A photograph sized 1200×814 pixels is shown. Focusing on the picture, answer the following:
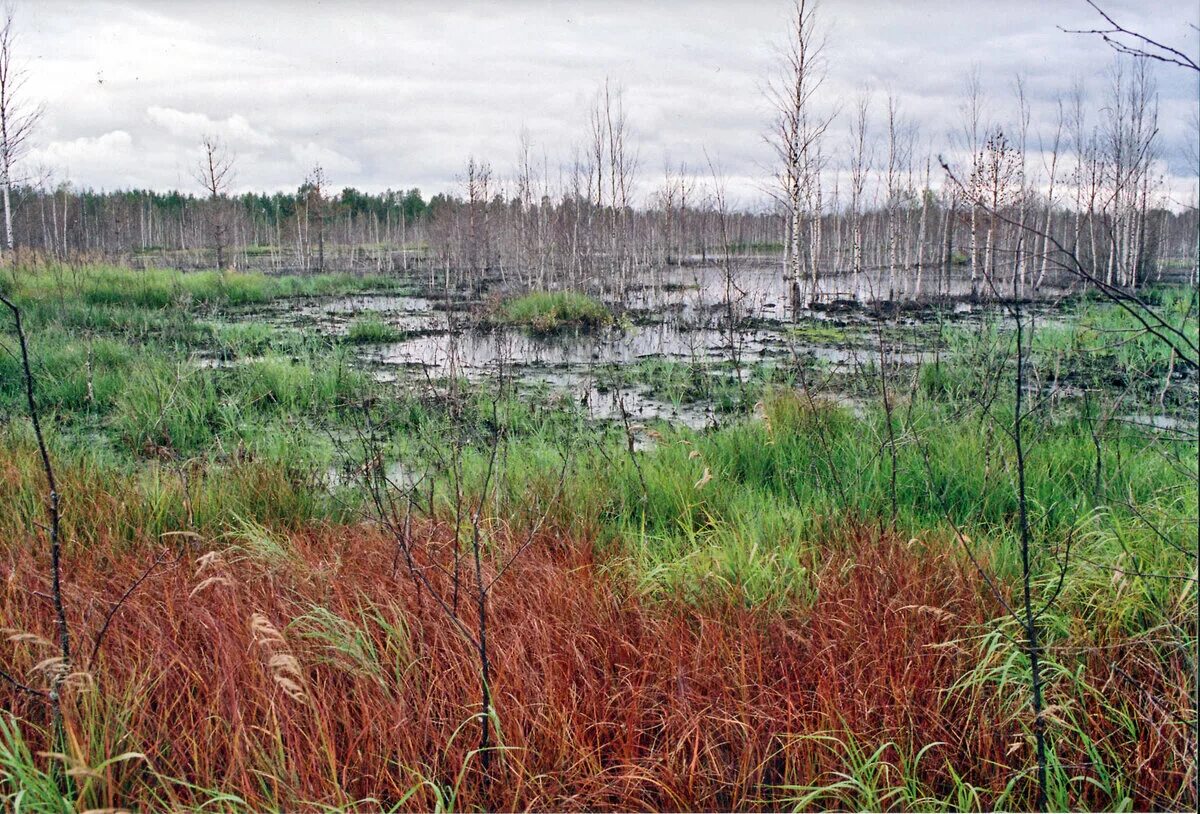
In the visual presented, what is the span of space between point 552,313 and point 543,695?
551 inches

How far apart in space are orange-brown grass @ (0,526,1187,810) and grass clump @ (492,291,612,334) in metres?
12.7

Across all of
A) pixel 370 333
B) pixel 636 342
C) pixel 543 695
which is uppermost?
pixel 370 333

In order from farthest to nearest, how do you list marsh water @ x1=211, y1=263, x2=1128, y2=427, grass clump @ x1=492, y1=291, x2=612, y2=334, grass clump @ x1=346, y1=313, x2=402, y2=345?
1. grass clump @ x1=492, y1=291, x2=612, y2=334
2. grass clump @ x1=346, y1=313, x2=402, y2=345
3. marsh water @ x1=211, y1=263, x2=1128, y2=427

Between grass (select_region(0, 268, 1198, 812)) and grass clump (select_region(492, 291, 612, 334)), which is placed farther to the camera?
grass clump (select_region(492, 291, 612, 334))

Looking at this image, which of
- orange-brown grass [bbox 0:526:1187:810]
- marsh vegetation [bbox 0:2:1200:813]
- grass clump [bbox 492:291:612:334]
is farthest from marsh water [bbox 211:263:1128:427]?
orange-brown grass [bbox 0:526:1187:810]

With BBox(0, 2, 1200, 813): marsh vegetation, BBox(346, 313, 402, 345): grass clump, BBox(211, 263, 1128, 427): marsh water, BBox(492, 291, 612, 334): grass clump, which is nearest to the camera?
BBox(0, 2, 1200, 813): marsh vegetation

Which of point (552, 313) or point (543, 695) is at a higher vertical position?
point (552, 313)

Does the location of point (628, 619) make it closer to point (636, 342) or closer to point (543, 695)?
point (543, 695)

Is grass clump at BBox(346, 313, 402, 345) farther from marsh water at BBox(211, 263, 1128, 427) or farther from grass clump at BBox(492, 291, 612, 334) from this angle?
grass clump at BBox(492, 291, 612, 334)

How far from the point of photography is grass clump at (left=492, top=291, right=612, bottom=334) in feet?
52.2

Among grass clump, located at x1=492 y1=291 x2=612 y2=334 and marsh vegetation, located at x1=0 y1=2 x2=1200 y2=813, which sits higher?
grass clump, located at x1=492 y1=291 x2=612 y2=334

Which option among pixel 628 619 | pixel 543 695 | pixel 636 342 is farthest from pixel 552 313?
pixel 543 695

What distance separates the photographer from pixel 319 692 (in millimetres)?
2500

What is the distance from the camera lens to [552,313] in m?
16.2
